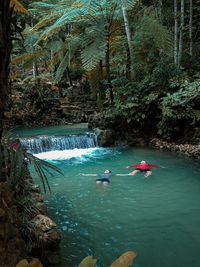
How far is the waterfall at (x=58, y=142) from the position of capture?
909 centimetres

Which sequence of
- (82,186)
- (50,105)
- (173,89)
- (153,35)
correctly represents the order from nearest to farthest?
1. (82,186)
2. (153,35)
3. (173,89)
4. (50,105)

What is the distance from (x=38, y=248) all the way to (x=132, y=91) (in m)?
6.67

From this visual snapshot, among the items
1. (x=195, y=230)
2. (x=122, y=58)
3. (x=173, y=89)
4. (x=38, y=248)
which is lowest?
(x=195, y=230)

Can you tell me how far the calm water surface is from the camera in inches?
142

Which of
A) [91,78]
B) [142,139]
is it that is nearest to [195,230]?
[142,139]

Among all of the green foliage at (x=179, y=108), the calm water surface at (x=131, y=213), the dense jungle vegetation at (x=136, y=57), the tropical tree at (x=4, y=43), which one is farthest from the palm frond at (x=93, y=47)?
the tropical tree at (x=4, y=43)

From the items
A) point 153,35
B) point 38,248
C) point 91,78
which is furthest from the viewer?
point 91,78

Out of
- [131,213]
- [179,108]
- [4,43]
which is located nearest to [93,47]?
[179,108]

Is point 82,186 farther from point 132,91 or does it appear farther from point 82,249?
point 132,91

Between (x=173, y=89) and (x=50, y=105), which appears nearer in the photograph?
(x=173, y=89)

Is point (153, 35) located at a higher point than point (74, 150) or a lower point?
higher

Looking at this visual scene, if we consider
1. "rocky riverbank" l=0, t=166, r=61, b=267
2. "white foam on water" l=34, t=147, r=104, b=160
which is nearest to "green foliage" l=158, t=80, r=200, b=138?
"white foam on water" l=34, t=147, r=104, b=160

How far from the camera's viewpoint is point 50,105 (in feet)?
45.6

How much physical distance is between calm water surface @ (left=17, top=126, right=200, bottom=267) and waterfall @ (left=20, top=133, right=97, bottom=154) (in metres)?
1.70
